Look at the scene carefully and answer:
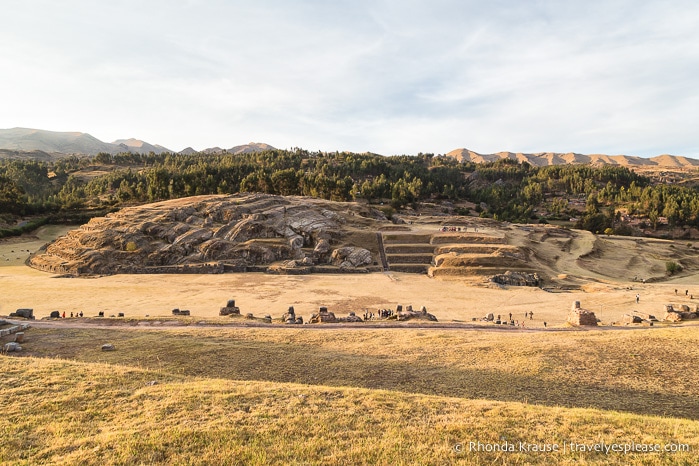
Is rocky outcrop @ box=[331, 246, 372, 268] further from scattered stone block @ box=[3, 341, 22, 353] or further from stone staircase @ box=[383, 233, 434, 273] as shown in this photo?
scattered stone block @ box=[3, 341, 22, 353]

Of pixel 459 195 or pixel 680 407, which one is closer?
pixel 680 407

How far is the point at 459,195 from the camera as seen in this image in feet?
419

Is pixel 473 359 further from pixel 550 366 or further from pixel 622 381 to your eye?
pixel 622 381

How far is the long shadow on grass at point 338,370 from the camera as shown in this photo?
39.8 feet

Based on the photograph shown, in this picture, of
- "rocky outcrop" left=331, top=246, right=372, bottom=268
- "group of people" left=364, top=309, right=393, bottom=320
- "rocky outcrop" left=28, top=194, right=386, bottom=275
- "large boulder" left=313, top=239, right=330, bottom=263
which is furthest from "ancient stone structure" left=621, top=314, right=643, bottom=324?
"large boulder" left=313, top=239, right=330, bottom=263

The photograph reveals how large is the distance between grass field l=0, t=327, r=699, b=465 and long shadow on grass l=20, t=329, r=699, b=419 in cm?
8

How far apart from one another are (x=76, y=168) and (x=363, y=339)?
591ft

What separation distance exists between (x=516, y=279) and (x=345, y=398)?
4066 centimetres

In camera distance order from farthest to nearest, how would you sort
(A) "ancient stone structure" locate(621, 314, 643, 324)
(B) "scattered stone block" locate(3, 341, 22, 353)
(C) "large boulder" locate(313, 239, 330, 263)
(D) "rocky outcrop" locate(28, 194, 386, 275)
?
(C) "large boulder" locate(313, 239, 330, 263) < (D) "rocky outcrop" locate(28, 194, 386, 275) < (A) "ancient stone structure" locate(621, 314, 643, 324) < (B) "scattered stone block" locate(3, 341, 22, 353)

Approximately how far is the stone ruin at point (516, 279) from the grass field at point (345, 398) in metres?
26.2

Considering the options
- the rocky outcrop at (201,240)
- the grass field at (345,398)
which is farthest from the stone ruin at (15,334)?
the rocky outcrop at (201,240)

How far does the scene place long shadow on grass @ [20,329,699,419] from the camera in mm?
12117

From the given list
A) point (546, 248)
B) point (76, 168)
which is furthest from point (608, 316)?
point (76, 168)

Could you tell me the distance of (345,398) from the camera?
34.1ft
